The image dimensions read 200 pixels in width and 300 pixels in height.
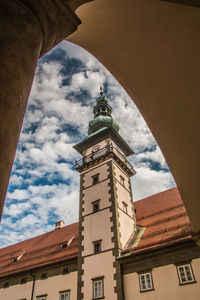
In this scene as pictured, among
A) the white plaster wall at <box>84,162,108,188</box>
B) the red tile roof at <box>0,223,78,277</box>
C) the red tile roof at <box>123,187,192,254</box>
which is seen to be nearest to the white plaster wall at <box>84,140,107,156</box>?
the white plaster wall at <box>84,162,108,188</box>

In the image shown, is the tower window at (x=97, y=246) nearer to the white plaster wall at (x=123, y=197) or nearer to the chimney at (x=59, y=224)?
the white plaster wall at (x=123, y=197)

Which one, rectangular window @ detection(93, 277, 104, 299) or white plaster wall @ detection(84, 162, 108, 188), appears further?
white plaster wall @ detection(84, 162, 108, 188)

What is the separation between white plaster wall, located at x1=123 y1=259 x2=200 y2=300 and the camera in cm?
1328

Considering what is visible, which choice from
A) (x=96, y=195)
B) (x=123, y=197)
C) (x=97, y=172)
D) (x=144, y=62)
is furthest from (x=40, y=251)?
(x=144, y=62)

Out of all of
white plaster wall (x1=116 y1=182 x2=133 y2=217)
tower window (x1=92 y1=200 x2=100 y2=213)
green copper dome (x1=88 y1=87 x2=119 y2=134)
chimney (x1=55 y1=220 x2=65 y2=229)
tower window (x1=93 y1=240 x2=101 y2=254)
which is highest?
green copper dome (x1=88 y1=87 x2=119 y2=134)

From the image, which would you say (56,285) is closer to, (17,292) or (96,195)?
(17,292)

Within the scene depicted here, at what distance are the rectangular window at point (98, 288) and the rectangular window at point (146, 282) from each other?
2.64 m

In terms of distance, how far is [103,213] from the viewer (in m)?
19.7

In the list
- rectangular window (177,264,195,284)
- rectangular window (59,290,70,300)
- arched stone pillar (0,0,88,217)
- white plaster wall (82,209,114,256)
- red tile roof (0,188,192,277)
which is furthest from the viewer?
white plaster wall (82,209,114,256)

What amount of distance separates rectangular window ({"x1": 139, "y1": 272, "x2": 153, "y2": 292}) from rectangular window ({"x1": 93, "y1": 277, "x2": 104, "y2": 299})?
8.65 ft

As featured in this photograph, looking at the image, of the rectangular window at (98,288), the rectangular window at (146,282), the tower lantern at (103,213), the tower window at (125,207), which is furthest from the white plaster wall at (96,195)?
the rectangular window at (146,282)

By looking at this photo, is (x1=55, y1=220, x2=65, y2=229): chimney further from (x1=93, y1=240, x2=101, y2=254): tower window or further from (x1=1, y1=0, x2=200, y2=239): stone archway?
(x1=1, y1=0, x2=200, y2=239): stone archway

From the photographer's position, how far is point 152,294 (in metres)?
→ 14.3

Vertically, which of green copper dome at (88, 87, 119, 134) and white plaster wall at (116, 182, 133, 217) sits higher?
green copper dome at (88, 87, 119, 134)
